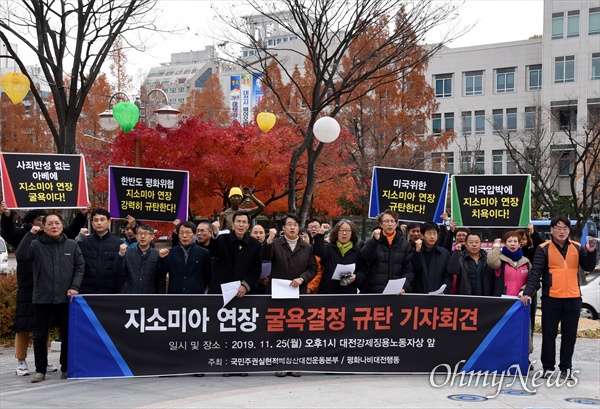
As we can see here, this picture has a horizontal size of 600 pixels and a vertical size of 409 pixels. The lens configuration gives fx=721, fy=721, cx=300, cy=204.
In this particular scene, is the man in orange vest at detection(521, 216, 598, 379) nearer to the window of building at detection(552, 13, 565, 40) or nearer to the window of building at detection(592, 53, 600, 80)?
the window of building at detection(592, 53, 600, 80)

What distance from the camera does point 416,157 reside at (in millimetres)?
30047

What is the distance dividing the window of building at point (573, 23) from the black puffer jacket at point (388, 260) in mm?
48219

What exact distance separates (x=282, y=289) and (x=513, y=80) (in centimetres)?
5138

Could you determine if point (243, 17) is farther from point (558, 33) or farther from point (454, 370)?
point (558, 33)

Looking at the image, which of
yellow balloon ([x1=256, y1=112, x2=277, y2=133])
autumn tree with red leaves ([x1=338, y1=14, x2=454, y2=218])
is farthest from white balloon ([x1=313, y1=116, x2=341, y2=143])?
autumn tree with red leaves ([x1=338, y1=14, x2=454, y2=218])

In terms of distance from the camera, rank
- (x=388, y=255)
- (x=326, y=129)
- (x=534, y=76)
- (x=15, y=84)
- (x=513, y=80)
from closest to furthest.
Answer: (x=388, y=255) < (x=15, y=84) < (x=326, y=129) < (x=534, y=76) < (x=513, y=80)

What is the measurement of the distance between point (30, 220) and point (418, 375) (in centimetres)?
493

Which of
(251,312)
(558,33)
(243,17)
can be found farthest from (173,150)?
(558,33)

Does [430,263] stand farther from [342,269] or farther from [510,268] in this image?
[342,269]

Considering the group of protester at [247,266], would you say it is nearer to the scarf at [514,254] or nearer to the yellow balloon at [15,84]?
the scarf at [514,254]

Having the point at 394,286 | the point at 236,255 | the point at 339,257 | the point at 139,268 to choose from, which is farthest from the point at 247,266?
the point at 394,286

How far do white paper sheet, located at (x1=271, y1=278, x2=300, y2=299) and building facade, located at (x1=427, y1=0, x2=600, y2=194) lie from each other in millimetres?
41874

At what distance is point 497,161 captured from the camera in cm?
5447

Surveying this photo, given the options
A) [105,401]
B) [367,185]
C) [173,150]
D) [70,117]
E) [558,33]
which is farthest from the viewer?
[558,33]
